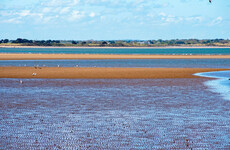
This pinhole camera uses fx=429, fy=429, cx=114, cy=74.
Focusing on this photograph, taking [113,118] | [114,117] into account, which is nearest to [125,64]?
[114,117]

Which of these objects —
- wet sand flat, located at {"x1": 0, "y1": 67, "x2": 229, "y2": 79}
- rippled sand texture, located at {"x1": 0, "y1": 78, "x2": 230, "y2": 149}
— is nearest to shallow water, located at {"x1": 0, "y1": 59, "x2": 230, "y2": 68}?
wet sand flat, located at {"x1": 0, "y1": 67, "x2": 229, "y2": 79}

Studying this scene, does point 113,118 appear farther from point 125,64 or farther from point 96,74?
point 125,64

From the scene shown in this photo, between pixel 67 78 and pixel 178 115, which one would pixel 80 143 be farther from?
pixel 67 78

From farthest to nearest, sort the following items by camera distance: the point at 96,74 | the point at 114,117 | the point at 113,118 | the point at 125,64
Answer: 1. the point at 125,64
2. the point at 96,74
3. the point at 114,117
4. the point at 113,118

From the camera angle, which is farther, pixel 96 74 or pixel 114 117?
pixel 96 74

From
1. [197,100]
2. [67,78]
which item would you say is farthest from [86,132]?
[67,78]

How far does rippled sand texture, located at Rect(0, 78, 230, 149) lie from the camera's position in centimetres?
1321

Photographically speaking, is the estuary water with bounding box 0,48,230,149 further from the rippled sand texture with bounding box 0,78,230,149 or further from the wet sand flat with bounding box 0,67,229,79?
the wet sand flat with bounding box 0,67,229,79

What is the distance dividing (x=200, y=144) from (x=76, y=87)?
16.5m

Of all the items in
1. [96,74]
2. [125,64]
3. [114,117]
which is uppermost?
[114,117]

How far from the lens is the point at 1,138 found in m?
13.7

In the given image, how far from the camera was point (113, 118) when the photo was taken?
670 inches

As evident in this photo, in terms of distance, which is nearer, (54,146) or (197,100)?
(54,146)

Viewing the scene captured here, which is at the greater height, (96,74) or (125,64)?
(96,74)
